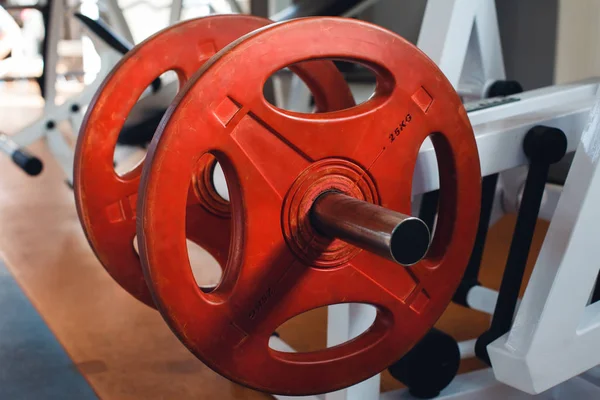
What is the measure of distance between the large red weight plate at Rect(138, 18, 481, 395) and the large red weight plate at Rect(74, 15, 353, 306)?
0.96 ft

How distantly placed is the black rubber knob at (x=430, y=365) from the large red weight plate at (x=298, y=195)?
0.27 m

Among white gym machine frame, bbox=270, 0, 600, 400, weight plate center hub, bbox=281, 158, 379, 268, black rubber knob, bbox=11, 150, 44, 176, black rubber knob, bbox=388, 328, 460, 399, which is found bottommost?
black rubber knob, bbox=388, 328, 460, 399

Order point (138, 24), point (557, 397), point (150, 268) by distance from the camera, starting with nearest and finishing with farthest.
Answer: point (150, 268) → point (557, 397) → point (138, 24)

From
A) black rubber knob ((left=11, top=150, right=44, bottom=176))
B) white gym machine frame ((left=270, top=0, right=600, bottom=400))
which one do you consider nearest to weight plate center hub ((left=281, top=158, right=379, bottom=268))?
white gym machine frame ((left=270, top=0, right=600, bottom=400))

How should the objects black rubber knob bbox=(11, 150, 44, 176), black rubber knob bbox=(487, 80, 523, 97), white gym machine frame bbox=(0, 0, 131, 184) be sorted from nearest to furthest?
black rubber knob bbox=(487, 80, 523, 97) < black rubber knob bbox=(11, 150, 44, 176) < white gym machine frame bbox=(0, 0, 131, 184)

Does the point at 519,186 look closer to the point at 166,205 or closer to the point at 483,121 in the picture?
the point at 483,121

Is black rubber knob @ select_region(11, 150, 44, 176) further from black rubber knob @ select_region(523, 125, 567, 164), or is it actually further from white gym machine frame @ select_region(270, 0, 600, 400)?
black rubber knob @ select_region(523, 125, 567, 164)

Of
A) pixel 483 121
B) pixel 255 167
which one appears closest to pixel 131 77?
pixel 255 167

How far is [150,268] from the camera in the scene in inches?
24.1

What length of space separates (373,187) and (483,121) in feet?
1.07

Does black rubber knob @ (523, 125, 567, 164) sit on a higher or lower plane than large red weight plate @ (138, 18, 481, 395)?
lower

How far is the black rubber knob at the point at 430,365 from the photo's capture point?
3.34 ft

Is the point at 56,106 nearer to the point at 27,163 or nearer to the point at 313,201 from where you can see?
the point at 27,163

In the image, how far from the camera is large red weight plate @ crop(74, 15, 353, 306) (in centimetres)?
90
